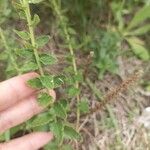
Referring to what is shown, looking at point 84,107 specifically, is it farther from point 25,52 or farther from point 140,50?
point 140,50

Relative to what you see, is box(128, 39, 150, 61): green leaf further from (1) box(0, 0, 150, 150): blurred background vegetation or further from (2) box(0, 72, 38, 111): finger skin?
(2) box(0, 72, 38, 111): finger skin

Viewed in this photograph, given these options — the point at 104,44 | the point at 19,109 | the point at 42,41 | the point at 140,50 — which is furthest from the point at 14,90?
the point at 140,50

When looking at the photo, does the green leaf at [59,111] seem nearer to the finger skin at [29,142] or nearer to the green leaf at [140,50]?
the finger skin at [29,142]

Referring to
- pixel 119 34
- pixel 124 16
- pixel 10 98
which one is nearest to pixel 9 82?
pixel 10 98

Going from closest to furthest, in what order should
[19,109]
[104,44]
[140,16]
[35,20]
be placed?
[35,20], [19,109], [104,44], [140,16]

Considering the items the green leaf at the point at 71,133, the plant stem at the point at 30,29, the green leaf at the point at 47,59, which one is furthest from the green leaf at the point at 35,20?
the green leaf at the point at 71,133

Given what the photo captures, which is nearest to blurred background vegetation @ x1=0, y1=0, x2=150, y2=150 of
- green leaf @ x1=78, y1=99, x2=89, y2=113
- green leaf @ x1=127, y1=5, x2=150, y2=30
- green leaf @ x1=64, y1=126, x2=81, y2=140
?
green leaf @ x1=127, y1=5, x2=150, y2=30
